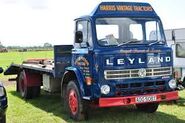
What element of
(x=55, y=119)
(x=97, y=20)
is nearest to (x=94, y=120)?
(x=55, y=119)

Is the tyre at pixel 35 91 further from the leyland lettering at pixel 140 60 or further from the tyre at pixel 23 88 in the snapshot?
the leyland lettering at pixel 140 60

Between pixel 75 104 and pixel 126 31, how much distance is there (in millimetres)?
2199

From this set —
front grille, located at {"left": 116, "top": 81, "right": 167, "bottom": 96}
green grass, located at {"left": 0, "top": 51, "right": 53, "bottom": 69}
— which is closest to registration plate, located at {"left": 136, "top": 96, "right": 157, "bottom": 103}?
front grille, located at {"left": 116, "top": 81, "right": 167, "bottom": 96}

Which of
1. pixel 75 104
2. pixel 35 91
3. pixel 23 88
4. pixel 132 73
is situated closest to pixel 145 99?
pixel 132 73

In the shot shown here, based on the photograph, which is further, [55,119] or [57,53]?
[57,53]

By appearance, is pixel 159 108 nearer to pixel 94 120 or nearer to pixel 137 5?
pixel 94 120

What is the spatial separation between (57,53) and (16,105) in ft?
9.85

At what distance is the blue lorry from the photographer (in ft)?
32.0

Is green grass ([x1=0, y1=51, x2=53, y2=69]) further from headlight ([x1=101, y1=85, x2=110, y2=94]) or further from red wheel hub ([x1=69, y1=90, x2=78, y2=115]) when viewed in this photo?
headlight ([x1=101, y1=85, x2=110, y2=94])

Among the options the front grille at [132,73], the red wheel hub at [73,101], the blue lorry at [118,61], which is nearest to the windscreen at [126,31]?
the blue lorry at [118,61]

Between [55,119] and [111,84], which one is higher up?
[111,84]

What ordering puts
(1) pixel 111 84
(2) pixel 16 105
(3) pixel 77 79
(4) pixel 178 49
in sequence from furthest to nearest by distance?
(4) pixel 178 49 < (2) pixel 16 105 < (3) pixel 77 79 < (1) pixel 111 84

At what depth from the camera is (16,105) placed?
13.9m

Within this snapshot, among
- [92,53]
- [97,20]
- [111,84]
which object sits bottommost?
[111,84]
